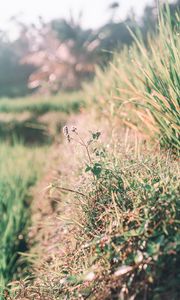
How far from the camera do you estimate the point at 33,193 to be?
139 inches

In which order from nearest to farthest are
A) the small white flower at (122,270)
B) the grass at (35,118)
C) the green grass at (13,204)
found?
the small white flower at (122,270)
the green grass at (13,204)
the grass at (35,118)

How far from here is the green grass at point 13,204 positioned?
2623 millimetres

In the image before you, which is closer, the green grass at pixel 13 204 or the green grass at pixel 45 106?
the green grass at pixel 13 204

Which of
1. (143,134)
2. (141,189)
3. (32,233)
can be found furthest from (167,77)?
(32,233)

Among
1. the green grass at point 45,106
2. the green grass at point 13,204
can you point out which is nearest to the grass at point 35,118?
the green grass at point 45,106

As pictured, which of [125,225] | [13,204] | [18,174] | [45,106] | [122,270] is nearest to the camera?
[122,270]

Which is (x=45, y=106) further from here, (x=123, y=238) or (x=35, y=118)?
(x=123, y=238)

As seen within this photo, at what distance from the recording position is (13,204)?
10.4 feet

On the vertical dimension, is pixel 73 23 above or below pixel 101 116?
above

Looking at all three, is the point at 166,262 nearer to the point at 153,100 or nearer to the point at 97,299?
the point at 97,299

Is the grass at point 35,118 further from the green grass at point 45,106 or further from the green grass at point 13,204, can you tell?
the green grass at point 13,204

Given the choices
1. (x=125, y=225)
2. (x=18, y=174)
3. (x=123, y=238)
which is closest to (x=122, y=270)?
(x=123, y=238)

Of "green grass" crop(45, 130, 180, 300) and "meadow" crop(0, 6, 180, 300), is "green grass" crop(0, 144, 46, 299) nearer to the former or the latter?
"meadow" crop(0, 6, 180, 300)

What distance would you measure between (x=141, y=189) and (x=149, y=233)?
0.58ft
